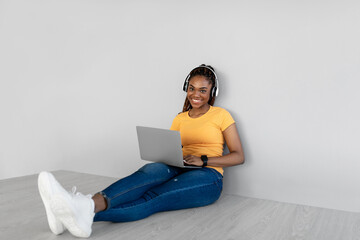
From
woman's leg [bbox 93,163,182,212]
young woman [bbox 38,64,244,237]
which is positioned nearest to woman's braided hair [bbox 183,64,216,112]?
young woman [bbox 38,64,244,237]

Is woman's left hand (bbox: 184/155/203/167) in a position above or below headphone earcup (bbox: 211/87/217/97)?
below

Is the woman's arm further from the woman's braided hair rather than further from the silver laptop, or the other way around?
the woman's braided hair

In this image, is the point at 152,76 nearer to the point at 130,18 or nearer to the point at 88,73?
the point at 130,18

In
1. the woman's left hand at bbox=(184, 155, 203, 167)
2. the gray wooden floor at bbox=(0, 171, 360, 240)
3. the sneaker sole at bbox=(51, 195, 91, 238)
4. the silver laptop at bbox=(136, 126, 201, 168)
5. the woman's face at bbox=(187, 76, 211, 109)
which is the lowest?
the gray wooden floor at bbox=(0, 171, 360, 240)

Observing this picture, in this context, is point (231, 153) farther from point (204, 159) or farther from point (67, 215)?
point (67, 215)

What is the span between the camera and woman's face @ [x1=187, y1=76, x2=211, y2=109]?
8.02 feet

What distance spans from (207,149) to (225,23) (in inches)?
34.6

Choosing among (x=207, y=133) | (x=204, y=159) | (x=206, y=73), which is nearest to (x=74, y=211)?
(x=204, y=159)

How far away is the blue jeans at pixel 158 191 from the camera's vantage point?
183 centimetres

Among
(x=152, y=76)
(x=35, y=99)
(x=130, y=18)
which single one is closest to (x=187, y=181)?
(x=152, y=76)

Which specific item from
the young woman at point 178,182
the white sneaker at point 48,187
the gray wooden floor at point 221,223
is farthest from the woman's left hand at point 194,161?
the white sneaker at point 48,187

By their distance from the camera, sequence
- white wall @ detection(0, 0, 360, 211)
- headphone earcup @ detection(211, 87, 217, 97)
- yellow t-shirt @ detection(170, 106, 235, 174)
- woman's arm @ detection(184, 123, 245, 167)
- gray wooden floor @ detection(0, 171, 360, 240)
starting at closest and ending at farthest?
gray wooden floor @ detection(0, 171, 360, 240)
white wall @ detection(0, 0, 360, 211)
woman's arm @ detection(184, 123, 245, 167)
yellow t-shirt @ detection(170, 106, 235, 174)
headphone earcup @ detection(211, 87, 217, 97)

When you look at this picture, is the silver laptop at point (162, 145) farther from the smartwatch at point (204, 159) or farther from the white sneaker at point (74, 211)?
the white sneaker at point (74, 211)

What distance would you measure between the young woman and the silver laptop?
73mm
